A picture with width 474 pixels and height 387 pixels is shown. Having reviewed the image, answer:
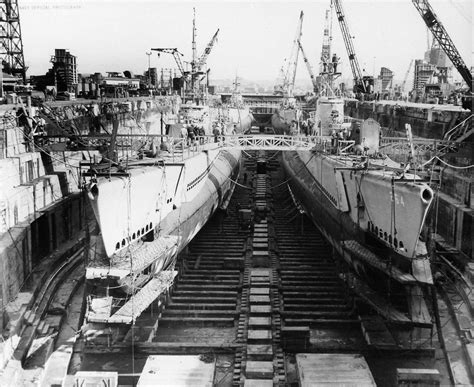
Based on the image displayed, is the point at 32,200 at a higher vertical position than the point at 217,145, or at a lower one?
lower

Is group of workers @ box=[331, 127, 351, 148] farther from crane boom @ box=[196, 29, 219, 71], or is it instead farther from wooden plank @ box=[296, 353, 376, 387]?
crane boom @ box=[196, 29, 219, 71]

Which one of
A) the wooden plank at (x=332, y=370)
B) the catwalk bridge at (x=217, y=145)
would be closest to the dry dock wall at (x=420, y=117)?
the catwalk bridge at (x=217, y=145)

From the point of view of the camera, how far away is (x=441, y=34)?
123ft

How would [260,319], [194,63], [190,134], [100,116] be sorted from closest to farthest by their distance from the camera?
[260,319] → [190,134] → [100,116] → [194,63]

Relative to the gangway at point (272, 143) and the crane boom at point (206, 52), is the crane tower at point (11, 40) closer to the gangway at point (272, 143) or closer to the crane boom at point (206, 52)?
the gangway at point (272, 143)

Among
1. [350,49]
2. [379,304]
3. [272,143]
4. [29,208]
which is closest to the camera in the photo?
[379,304]

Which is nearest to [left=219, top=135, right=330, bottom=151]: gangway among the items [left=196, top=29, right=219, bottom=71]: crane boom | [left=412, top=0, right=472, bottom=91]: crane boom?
[left=412, top=0, right=472, bottom=91]: crane boom

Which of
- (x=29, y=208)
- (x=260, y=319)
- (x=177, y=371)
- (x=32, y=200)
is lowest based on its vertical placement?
(x=177, y=371)

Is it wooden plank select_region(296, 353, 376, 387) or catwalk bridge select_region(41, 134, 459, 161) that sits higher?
catwalk bridge select_region(41, 134, 459, 161)

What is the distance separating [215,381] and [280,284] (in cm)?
636

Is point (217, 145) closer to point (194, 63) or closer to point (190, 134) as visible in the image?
point (190, 134)

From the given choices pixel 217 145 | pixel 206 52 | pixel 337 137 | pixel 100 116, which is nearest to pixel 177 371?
pixel 337 137

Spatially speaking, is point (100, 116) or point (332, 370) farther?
point (100, 116)

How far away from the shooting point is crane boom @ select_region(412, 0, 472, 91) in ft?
122
